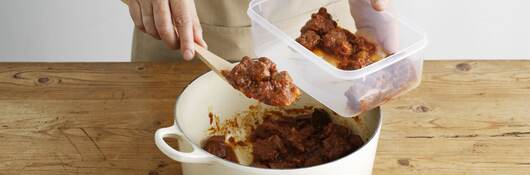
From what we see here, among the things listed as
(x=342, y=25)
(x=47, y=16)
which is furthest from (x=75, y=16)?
(x=342, y=25)

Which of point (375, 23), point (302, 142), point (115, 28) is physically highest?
point (375, 23)

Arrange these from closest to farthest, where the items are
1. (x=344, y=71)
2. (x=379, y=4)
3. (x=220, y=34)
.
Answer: (x=344, y=71) → (x=379, y=4) → (x=220, y=34)

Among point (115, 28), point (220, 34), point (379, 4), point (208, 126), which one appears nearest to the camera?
point (379, 4)

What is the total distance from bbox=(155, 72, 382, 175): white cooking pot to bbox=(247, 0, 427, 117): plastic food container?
48 millimetres

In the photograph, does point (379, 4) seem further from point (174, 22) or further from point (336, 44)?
point (174, 22)

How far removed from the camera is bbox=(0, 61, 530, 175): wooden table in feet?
3.49

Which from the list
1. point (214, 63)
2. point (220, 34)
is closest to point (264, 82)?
point (214, 63)

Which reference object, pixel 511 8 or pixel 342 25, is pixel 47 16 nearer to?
pixel 342 25

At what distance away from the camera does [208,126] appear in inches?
44.0

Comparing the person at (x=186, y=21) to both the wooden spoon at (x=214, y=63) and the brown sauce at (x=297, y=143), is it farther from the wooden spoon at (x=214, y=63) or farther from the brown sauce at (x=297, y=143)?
the brown sauce at (x=297, y=143)

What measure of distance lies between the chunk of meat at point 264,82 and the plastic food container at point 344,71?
0.08ft

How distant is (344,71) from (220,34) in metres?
0.52

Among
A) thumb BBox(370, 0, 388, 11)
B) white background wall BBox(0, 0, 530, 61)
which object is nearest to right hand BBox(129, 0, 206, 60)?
thumb BBox(370, 0, 388, 11)

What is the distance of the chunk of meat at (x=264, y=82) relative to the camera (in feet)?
3.14
